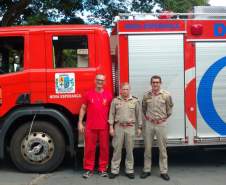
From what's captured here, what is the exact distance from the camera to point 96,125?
837 centimetres

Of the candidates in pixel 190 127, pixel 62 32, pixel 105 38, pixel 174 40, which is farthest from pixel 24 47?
pixel 190 127

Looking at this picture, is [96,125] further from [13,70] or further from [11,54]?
[11,54]

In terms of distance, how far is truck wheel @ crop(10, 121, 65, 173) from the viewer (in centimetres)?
852

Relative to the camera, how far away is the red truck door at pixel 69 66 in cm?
844

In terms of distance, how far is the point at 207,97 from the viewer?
28.5ft

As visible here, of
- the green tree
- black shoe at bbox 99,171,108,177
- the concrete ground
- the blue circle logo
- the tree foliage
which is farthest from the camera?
the green tree

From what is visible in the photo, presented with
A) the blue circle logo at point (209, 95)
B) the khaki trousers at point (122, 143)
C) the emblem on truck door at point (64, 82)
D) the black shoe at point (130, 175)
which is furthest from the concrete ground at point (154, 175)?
the emblem on truck door at point (64, 82)

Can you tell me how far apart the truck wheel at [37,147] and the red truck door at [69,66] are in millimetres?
520

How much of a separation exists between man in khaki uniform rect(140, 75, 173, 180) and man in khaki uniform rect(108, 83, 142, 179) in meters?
0.16

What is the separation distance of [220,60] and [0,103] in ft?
12.7

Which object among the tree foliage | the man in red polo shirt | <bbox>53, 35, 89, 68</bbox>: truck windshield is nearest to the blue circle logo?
the man in red polo shirt

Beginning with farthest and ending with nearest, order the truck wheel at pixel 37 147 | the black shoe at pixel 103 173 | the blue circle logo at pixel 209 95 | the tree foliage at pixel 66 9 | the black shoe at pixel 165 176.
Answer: the tree foliage at pixel 66 9 → the blue circle logo at pixel 209 95 → the truck wheel at pixel 37 147 → the black shoe at pixel 103 173 → the black shoe at pixel 165 176

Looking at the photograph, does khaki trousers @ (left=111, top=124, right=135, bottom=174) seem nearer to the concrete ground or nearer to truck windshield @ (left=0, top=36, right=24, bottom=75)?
the concrete ground

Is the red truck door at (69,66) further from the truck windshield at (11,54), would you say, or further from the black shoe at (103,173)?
the black shoe at (103,173)
